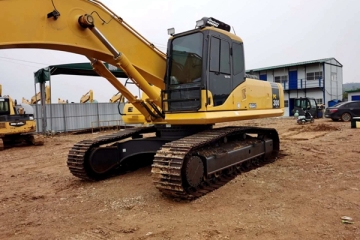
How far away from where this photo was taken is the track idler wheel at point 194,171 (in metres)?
5.19

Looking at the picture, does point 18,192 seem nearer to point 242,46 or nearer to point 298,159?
point 242,46

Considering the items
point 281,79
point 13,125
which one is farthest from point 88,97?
point 281,79

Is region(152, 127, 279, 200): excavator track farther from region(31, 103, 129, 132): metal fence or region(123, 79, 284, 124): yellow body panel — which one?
region(31, 103, 129, 132): metal fence

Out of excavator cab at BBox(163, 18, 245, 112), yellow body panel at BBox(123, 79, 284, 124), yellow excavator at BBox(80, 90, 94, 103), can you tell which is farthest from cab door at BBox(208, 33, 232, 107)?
yellow excavator at BBox(80, 90, 94, 103)

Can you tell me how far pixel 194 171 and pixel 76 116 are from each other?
19438mm

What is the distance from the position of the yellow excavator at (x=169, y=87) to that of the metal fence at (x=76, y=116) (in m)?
15.4

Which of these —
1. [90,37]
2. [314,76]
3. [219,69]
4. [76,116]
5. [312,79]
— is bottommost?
[76,116]

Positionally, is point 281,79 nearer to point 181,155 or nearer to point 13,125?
point 13,125

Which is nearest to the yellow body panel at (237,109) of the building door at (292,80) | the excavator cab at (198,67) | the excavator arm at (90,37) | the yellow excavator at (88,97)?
the excavator cab at (198,67)

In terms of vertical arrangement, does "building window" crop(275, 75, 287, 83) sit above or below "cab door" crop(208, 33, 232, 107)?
above

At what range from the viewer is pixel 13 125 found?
14461 mm

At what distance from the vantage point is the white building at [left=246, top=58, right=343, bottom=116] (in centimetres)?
3494

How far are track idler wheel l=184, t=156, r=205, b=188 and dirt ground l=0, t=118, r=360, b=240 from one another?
0.31 metres

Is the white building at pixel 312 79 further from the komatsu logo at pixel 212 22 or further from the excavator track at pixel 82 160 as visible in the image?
the excavator track at pixel 82 160
